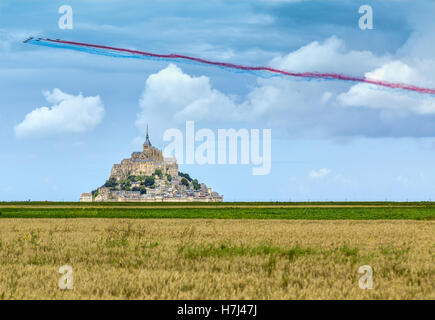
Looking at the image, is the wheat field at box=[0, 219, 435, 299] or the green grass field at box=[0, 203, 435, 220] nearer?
the wheat field at box=[0, 219, 435, 299]

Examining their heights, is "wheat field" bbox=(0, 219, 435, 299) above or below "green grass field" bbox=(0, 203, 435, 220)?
below

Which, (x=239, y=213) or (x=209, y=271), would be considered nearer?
(x=209, y=271)

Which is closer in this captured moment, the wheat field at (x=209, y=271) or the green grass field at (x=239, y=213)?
the wheat field at (x=209, y=271)

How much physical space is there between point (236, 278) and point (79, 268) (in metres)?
5.19

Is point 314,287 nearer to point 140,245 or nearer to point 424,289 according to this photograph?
point 424,289

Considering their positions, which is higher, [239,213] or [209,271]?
[239,213]

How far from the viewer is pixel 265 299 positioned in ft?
38.7

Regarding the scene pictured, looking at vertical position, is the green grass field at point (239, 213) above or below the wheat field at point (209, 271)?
above
